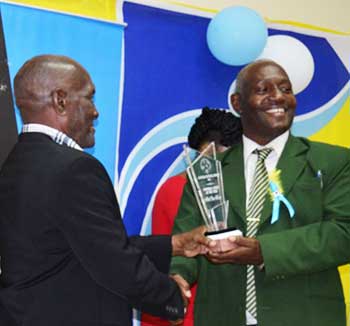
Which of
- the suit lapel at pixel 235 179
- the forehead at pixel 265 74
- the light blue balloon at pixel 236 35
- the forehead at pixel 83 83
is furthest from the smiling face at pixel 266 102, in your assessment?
the light blue balloon at pixel 236 35

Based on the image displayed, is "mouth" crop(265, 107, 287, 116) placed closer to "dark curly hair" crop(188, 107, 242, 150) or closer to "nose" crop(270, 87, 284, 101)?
"nose" crop(270, 87, 284, 101)

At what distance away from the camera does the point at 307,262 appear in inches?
103

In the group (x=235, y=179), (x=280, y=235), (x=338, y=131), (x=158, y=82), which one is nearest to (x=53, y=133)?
(x=235, y=179)

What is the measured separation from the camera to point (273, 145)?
115 inches

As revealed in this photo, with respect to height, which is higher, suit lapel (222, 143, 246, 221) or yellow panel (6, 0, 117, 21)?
yellow panel (6, 0, 117, 21)

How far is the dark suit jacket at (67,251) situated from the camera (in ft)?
7.45

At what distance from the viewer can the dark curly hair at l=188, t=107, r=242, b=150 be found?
4469 millimetres

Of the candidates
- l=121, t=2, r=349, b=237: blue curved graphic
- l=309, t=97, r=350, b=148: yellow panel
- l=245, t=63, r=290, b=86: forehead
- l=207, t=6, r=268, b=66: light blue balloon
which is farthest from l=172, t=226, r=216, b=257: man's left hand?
l=309, t=97, r=350, b=148: yellow panel

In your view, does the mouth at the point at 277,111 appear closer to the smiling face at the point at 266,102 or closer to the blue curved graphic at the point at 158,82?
the smiling face at the point at 266,102

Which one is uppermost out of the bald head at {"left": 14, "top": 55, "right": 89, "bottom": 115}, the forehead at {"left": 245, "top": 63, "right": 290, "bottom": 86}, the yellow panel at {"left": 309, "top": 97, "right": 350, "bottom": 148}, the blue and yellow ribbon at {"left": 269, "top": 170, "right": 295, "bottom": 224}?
the yellow panel at {"left": 309, "top": 97, "right": 350, "bottom": 148}

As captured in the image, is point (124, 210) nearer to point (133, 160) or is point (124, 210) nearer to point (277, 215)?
point (133, 160)

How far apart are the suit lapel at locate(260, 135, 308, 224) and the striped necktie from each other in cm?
3

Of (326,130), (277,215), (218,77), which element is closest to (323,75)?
(326,130)

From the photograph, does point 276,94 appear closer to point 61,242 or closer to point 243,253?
point 243,253
